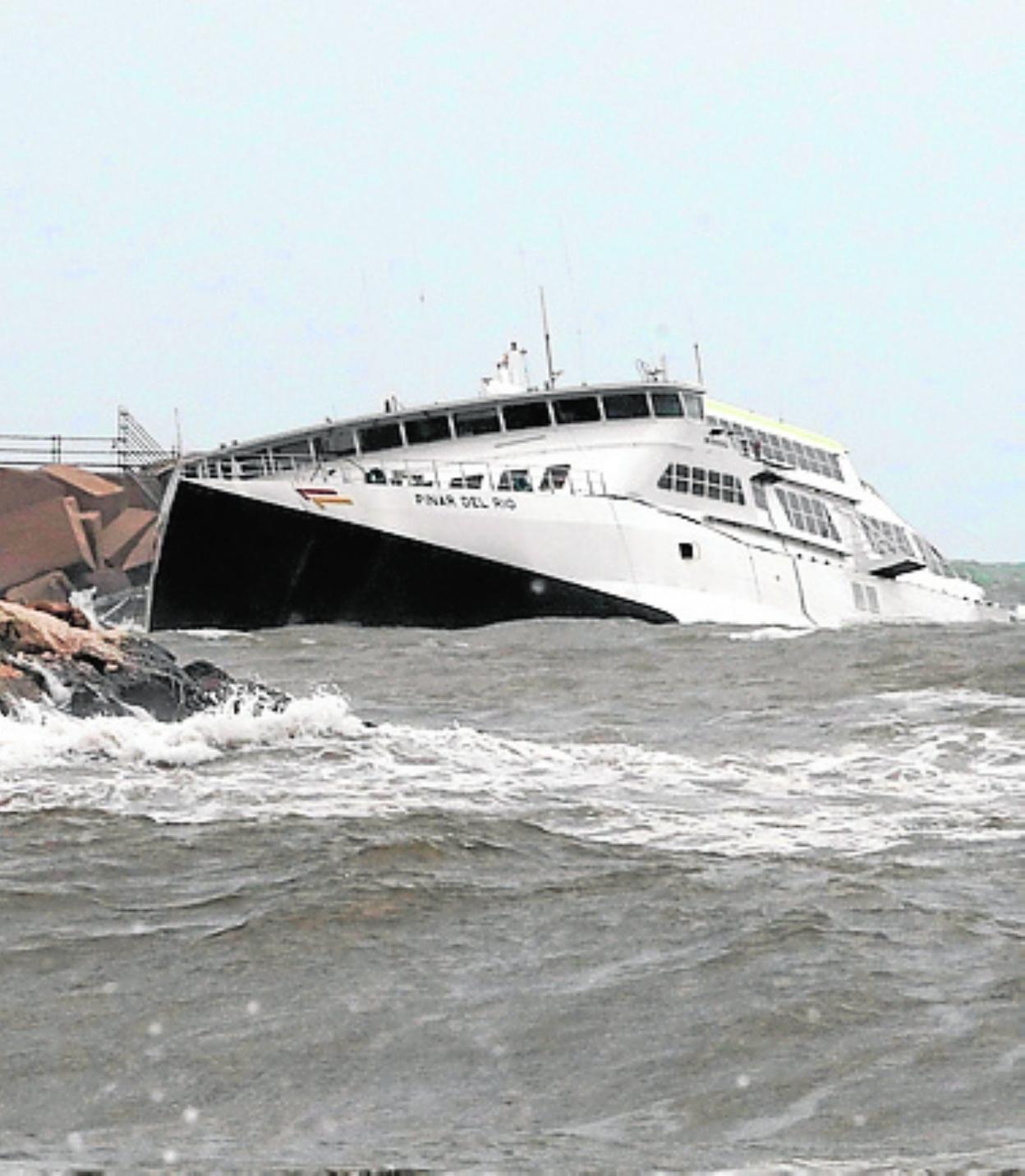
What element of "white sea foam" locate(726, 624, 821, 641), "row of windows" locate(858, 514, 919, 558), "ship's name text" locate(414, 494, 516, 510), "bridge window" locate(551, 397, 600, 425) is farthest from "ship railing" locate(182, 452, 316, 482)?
"row of windows" locate(858, 514, 919, 558)

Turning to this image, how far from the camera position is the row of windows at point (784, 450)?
1608 inches

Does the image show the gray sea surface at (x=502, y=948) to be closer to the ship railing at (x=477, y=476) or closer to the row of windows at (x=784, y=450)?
the ship railing at (x=477, y=476)

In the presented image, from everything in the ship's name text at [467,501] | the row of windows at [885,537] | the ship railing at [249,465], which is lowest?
the row of windows at [885,537]

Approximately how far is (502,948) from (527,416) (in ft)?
97.5

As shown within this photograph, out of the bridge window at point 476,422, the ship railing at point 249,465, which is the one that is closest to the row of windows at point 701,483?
the bridge window at point 476,422

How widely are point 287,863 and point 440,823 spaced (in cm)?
148

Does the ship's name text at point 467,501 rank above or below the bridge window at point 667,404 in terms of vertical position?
below

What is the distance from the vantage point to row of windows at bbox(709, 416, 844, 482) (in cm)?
4084

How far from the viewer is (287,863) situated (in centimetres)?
1097

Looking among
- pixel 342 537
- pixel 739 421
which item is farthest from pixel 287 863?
pixel 739 421

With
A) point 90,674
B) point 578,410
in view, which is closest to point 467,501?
point 578,410

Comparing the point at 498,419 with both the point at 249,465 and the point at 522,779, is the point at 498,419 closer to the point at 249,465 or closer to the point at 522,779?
the point at 249,465

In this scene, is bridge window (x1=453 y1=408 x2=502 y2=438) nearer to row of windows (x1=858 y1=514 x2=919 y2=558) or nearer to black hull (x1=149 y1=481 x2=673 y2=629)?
black hull (x1=149 y1=481 x2=673 y2=629)

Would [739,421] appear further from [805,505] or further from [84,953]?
[84,953]
